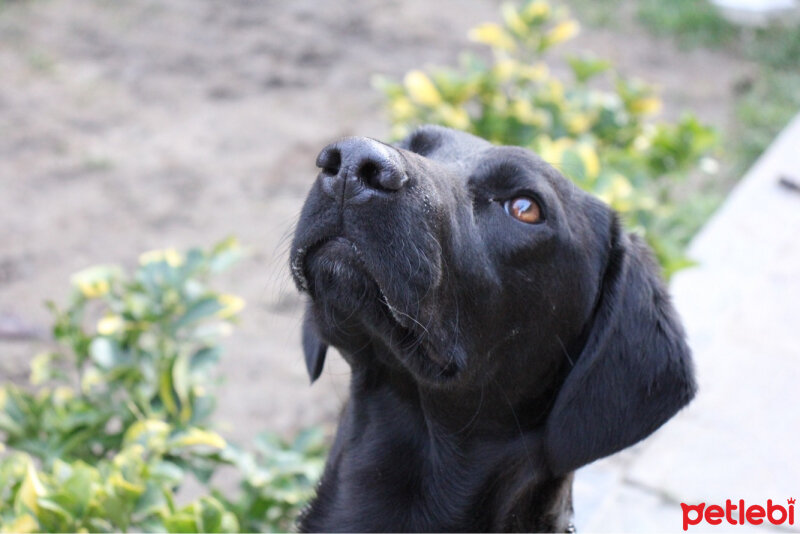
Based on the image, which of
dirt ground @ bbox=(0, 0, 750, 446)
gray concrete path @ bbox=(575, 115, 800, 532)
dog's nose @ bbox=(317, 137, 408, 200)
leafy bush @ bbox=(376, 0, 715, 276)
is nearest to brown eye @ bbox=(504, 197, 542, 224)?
dog's nose @ bbox=(317, 137, 408, 200)

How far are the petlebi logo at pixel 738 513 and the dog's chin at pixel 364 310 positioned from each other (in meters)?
1.48

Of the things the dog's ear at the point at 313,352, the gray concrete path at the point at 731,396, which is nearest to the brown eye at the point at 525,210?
the dog's ear at the point at 313,352

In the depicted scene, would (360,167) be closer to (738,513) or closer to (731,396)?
(738,513)

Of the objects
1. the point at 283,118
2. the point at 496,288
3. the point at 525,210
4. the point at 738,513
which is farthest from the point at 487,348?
the point at 283,118

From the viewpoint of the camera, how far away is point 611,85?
8.78 m

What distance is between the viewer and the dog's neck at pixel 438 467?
288 cm

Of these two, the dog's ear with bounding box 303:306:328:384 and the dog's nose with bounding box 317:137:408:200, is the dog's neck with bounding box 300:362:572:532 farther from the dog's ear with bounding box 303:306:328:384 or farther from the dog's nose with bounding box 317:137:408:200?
the dog's nose with bounding box 317:137:408:200

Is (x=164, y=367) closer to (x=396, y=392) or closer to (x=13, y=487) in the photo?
(x=13, y=487)

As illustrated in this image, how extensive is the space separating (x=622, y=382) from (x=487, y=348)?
42cm

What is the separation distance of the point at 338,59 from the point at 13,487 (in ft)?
21.0

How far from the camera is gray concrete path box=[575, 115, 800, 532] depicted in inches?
148

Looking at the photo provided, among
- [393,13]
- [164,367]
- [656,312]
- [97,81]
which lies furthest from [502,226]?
[393,13]

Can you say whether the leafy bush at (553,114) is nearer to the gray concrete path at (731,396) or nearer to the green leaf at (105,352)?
the gray concrete path at (731,396)

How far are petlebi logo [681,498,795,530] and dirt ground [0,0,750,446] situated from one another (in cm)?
174
